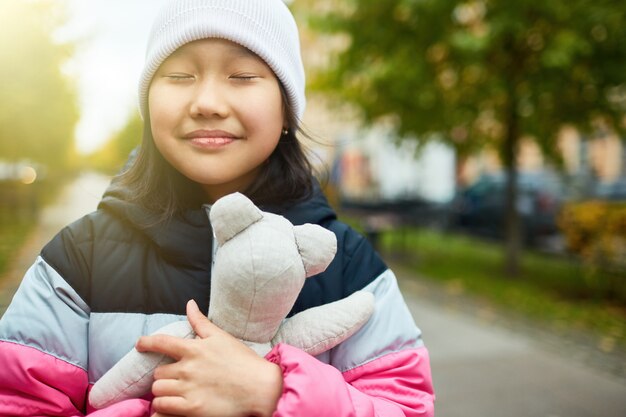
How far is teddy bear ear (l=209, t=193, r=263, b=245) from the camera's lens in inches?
40.4

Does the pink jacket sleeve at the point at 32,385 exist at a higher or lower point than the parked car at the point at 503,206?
higher

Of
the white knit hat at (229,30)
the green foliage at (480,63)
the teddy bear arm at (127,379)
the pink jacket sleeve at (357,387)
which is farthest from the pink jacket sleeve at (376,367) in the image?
the green foliage at (480,63)

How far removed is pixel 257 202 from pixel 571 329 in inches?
219

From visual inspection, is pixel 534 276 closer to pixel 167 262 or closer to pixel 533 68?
pixel 533 68

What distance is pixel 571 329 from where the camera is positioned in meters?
5.95

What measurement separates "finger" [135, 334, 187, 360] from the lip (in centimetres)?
41

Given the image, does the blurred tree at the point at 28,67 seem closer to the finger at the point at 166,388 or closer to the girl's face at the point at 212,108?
the girl's face at the point at 212,108

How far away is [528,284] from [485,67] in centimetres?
330

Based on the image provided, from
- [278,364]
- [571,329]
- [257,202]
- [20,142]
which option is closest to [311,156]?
[257,202]

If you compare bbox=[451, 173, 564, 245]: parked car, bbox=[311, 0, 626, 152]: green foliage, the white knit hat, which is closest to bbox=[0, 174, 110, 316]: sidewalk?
the white knit hat

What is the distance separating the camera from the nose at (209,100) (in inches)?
45.7

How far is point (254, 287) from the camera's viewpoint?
3.32 feet

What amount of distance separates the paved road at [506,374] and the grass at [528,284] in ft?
2.25

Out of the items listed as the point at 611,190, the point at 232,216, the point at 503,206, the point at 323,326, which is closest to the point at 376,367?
the point at 323,326
